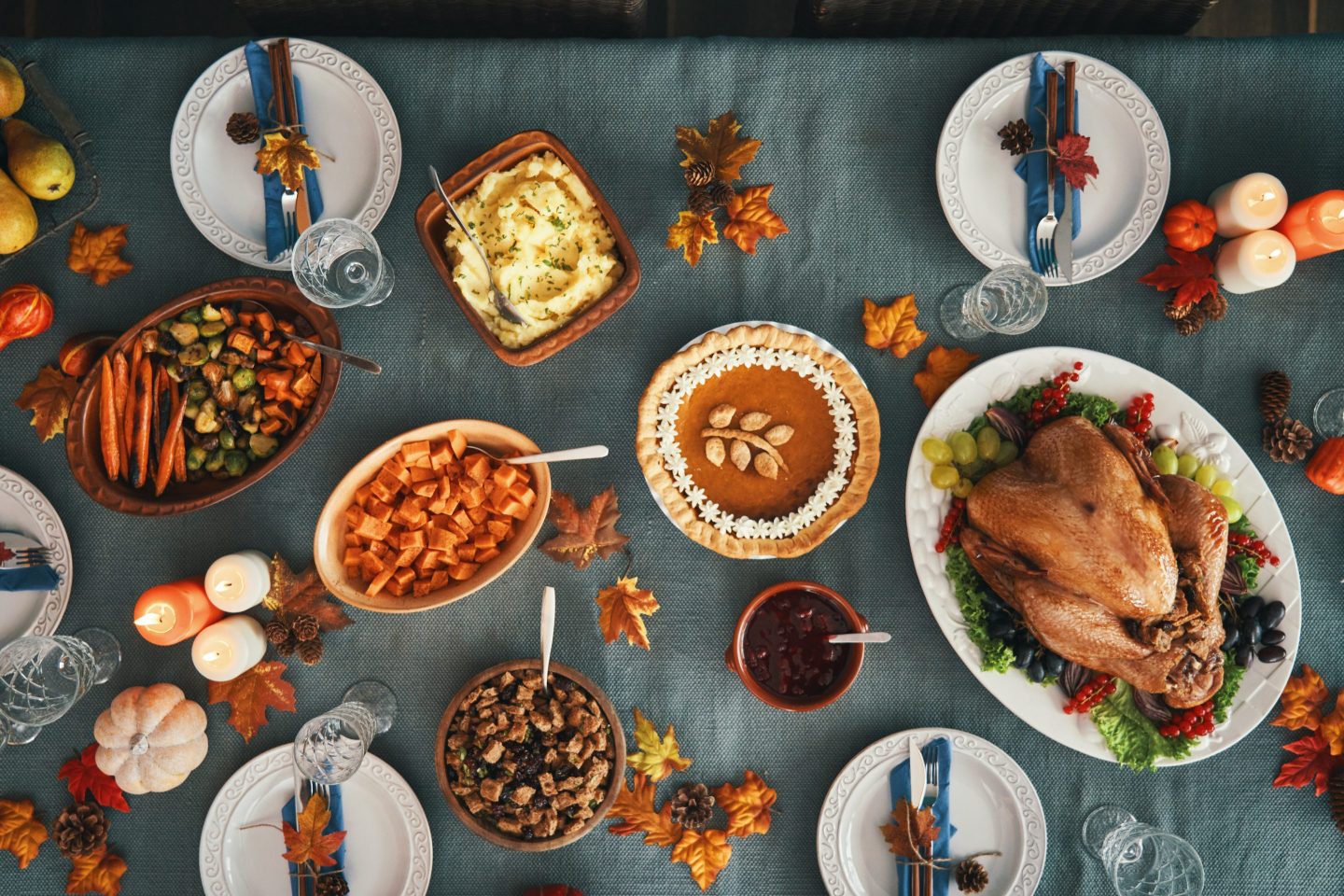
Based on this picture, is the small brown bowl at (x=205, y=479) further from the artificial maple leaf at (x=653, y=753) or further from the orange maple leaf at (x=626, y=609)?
the artificial maple leaf at (x=653, y=753)

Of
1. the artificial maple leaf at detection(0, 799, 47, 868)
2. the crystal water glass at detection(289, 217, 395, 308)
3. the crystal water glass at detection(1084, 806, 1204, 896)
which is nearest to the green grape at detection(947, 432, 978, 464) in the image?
the crystal water glass at detection(1084, 806, 1204, 896)

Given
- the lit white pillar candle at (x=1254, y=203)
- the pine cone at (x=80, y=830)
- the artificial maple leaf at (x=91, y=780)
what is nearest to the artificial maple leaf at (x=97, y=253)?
the artificial maple leaf at (x=91, y=780)

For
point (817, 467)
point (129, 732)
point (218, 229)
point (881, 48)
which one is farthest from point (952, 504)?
point (129, 732)

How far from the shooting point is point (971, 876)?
7.02ft

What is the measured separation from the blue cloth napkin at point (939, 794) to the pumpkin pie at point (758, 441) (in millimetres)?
633

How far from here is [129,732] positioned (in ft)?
6.90

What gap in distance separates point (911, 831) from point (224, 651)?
5.75ft

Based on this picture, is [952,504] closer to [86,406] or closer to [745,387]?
[745,387]

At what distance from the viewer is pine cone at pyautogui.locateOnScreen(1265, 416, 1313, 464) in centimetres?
218

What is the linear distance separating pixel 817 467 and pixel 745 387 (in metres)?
0.27

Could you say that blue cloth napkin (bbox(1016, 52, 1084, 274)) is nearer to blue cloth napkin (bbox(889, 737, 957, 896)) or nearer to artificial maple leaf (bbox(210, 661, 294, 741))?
blue cloth napkin (bbox(889, 737, 957, 896))

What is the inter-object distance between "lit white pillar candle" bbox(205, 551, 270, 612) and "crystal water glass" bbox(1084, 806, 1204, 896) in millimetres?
2237

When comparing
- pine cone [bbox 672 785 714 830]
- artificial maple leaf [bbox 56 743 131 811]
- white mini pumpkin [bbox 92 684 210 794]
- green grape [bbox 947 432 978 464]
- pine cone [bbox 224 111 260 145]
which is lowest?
pine cone [bbox 672 785 714 830]

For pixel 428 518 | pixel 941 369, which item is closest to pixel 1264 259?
pixel 941 369
